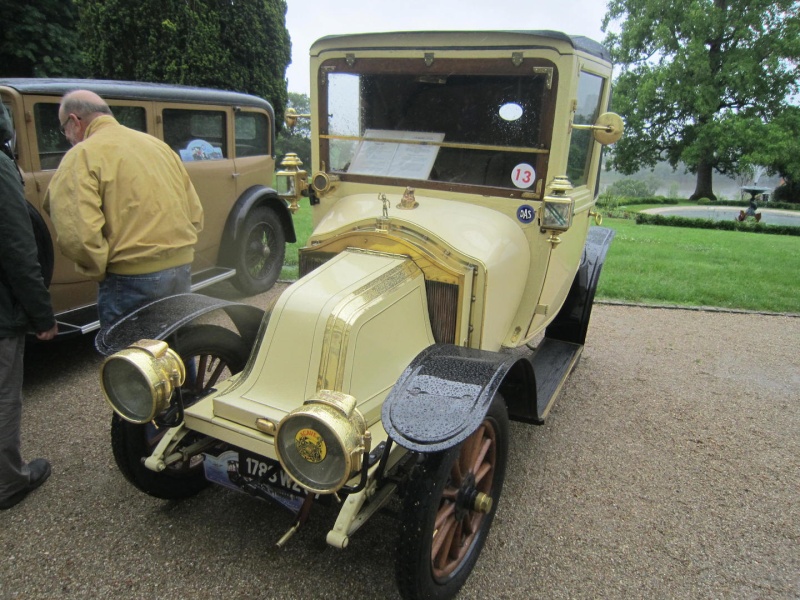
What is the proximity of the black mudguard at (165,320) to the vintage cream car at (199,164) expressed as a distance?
1.67 m

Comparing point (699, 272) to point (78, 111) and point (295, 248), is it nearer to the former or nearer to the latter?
point (295, 248)

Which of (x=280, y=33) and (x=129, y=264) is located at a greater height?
(x=280, y=33)

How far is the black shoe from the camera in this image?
8.63 feet

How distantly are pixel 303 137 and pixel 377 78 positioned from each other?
48.4ft

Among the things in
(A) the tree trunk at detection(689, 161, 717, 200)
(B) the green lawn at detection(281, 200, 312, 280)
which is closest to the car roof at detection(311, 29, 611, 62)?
(B) the green lawn at detection(281, 200, 312, 280)

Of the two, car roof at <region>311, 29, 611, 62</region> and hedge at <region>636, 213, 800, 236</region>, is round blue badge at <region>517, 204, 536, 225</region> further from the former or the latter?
hedge at <region>636, 213, 800, 236</region>

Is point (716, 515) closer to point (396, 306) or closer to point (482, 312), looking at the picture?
point (482, 312)

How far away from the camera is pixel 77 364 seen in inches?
164

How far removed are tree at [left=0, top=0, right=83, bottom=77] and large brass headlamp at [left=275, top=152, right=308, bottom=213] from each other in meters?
10.7

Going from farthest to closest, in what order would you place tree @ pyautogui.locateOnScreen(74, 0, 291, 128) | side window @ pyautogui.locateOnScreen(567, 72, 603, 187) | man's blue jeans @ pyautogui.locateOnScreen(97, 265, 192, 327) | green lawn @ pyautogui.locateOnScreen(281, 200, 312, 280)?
tree @ pyautogui.locateOnScreen(74, 0, 291, 128) < green lawn @ pyautogui.locateOnScreen(281, 200, 312, 280) < side window @ pyautogui.locateOnScreen(567, 72, 603, 187) < man's blue jeans @ pyautogui.locateOnScreen(97, 265, 192, 327)

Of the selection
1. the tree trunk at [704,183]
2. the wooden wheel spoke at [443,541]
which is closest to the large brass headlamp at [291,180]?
the wooden wheel spoke at [443,541]

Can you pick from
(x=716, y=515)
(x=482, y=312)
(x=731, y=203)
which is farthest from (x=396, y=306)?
(x=731, y=203)

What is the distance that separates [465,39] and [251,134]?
3.80 metres

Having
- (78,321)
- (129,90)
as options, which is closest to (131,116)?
(129,90)
